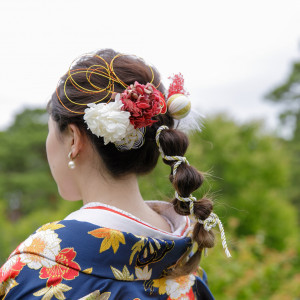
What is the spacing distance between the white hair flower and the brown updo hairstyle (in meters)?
0.04

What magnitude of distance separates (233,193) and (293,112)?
22.7 ft

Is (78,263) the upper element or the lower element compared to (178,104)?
lower

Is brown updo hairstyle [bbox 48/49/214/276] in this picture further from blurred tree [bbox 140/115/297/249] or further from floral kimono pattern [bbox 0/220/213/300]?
blurred tree [bbox 140/115/297/249]

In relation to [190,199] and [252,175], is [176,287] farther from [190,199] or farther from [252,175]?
[252,175]

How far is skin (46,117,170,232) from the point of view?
1.30m

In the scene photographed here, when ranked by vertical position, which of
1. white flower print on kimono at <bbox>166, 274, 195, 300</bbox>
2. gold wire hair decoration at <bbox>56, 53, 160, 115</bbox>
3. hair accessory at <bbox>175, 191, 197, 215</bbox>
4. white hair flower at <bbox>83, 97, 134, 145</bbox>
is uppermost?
gold wire hair decoration at <bbox>56, 53, 160, 115</bbox>

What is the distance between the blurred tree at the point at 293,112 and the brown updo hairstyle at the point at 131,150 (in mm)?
14786

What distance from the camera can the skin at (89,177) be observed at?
130 cm

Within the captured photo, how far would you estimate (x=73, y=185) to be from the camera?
1.40 metres

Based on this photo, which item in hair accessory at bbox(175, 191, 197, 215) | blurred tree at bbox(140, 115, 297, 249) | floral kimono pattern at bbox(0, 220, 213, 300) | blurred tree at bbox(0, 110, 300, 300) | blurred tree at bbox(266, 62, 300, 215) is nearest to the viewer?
floral kimono pattern at bbox(0, 220, 213, 300)

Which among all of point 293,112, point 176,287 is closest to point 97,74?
point 176,287

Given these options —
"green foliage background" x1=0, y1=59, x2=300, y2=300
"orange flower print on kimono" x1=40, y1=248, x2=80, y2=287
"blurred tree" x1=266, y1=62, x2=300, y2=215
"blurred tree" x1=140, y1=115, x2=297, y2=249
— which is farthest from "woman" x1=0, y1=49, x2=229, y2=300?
"blurred tree" x1=266, y1=62, x2=300, y2=215

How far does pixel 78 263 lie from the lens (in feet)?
3.57

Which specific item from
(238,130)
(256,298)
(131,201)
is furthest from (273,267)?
(238,130)
